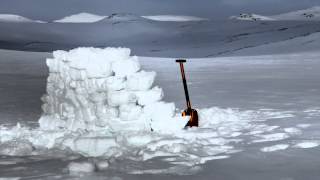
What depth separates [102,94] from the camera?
579 centimetres

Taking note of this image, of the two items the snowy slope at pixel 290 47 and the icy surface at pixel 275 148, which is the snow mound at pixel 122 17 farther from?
the icy surface at pixel 275 148

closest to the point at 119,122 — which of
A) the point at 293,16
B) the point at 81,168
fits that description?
the point at 81,168

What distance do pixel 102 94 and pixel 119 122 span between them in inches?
17.3

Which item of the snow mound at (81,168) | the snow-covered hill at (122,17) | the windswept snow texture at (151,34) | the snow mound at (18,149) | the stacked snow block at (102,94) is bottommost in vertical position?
the snow mound at (81,168)

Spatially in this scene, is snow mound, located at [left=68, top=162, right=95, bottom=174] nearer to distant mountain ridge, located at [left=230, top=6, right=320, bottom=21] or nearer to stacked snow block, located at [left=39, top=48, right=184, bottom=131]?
stacked snow block, located at [left=39, top=48, right=184, bottom=131]

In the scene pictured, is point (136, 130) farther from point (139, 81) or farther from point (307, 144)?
point (307, 144)

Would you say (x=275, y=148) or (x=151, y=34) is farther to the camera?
(x=151, y=34)

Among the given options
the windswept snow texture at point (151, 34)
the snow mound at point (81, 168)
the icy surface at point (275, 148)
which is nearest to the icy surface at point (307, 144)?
the icy surface at point (275, 148)

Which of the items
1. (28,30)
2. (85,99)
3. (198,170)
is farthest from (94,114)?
(28,30)

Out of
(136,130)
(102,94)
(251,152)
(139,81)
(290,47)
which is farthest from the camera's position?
(290,47)

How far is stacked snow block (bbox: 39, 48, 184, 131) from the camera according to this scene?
561cm

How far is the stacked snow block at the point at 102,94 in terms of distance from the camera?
18.4 feet

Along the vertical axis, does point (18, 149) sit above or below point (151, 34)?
below

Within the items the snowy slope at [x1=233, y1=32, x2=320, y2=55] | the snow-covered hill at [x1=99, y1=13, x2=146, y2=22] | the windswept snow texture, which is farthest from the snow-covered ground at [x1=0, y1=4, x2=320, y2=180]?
the snow-covered hill at [x1=99, y1=13, x2=146, y2=22]
